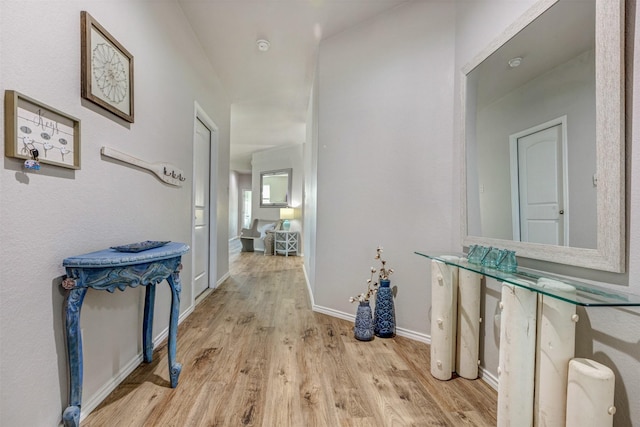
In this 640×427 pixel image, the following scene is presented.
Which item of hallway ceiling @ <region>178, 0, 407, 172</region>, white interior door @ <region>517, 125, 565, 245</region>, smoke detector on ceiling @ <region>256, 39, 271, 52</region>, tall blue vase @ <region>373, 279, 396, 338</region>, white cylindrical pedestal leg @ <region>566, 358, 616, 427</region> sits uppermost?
hallway ceiling @ <region>178, 0, 407, 172</region>

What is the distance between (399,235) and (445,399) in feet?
3.60

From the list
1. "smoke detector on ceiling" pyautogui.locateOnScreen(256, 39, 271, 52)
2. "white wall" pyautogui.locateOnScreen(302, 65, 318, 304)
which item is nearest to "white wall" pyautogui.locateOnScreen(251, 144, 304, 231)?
"white wall" pyautogui.locateOnScreen(302, 65, 318, 304)

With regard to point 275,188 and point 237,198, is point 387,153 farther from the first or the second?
point 237,198

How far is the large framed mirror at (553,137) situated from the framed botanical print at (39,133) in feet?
6.65

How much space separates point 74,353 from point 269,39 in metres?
2.77

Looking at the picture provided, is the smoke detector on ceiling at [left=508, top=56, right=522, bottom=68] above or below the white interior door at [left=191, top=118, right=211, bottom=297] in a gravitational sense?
above

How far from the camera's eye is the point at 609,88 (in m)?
0.95

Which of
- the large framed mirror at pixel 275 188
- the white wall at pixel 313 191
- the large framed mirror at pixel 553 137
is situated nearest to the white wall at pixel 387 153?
the white wall at pixel 313 191

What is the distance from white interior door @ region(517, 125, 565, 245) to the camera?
45.6 inches

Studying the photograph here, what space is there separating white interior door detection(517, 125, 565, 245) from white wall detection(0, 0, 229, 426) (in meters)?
2.06

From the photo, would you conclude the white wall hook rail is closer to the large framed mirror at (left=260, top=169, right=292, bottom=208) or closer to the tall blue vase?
the tall blue vase

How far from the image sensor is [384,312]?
2131 mm

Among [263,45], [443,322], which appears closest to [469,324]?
[443,322]

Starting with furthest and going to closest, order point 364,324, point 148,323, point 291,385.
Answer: point 364,324 < point 148,323 < point 291,385
